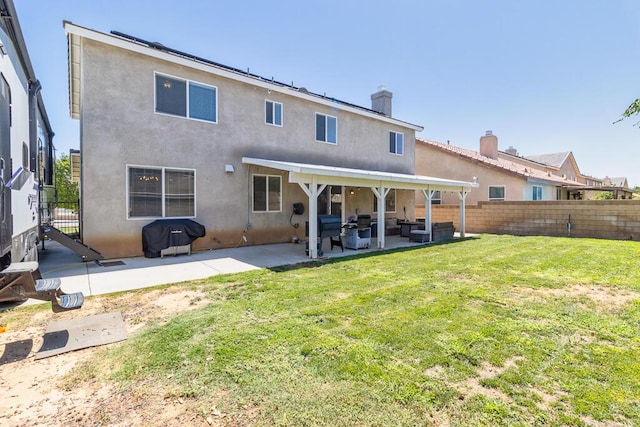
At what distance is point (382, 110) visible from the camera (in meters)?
16.4

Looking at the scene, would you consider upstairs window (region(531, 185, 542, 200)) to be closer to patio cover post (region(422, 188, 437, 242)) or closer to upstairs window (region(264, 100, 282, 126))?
patio cover post (region(422, 188, 437, 242))

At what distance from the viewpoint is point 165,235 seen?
841 centimetres

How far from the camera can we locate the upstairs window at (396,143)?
15.7 meters

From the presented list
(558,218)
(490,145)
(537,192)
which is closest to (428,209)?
(558,218)

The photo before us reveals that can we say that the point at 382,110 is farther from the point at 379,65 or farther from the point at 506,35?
the point at 506,35

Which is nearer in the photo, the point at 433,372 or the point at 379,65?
the point at 433,372

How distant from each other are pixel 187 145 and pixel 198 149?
0.33 m

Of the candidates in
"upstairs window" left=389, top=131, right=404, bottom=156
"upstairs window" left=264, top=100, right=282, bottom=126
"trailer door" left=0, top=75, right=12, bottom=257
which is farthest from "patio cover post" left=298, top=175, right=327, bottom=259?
"upstairs window" left=389, top=131, right=404, bottom=156

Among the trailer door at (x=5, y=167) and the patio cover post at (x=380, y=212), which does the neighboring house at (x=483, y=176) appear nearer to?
the patio cover post at (x=380, y=212)

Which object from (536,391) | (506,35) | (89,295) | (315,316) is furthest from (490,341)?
(506,35)

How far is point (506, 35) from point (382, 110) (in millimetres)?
6052

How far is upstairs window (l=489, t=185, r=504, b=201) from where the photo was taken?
60.8 ft

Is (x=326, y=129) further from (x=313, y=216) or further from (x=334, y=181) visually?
(x=313, y=216)

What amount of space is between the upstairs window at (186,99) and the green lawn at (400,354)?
229 inches
